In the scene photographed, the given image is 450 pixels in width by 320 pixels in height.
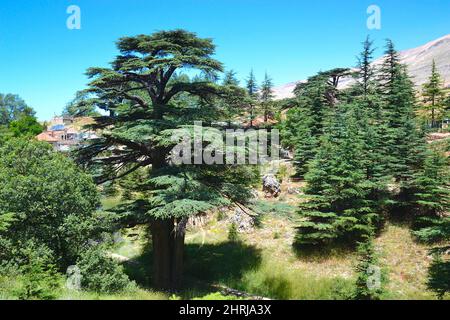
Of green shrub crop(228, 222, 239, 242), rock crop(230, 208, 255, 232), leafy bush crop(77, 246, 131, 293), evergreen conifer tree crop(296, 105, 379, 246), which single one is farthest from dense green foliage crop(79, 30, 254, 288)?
rock crop(230, 208, 255, 232)

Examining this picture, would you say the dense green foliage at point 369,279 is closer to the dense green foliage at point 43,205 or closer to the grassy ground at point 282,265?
the grassy ground at point 282,265

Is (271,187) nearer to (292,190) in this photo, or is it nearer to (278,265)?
(292,190)

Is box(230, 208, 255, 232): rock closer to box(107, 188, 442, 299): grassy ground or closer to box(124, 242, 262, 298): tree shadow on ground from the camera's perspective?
box(107, 188, 442, 299): grassy ground

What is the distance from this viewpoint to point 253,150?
1500 centimetres

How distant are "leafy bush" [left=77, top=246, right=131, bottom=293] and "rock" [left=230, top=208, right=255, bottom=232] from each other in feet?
35.7

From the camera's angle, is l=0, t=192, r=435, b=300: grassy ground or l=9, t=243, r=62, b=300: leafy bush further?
l=0, t=192, r=435, b=300: grassy ground

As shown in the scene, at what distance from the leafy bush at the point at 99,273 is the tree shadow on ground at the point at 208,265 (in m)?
3.80

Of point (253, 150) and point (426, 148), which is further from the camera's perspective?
point (426, 148)

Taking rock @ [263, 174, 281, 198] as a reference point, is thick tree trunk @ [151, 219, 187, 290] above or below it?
below

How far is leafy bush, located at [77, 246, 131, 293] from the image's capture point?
41.0 feet

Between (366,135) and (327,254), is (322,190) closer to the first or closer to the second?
(327,254)

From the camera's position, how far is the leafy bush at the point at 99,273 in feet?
41.0
